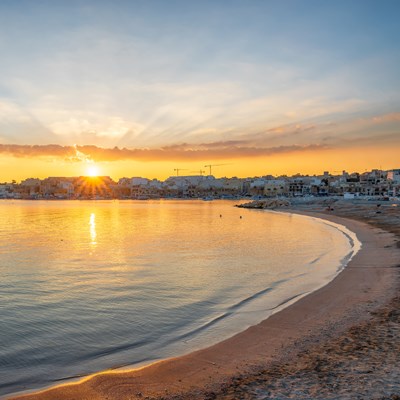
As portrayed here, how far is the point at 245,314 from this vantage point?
11953 millimetres

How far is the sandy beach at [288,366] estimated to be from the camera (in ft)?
21.1

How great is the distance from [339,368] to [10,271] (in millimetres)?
17054

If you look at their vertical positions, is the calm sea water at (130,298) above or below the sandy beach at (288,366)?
below

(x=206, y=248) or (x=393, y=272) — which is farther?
(x=206, y=248)

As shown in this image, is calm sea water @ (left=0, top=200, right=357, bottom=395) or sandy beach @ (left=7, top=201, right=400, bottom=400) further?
calm sea water @ (left=0, top=200, right=357, bottom=395)

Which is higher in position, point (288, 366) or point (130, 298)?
point (288, 366)

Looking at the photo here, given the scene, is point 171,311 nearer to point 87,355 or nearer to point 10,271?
point 87,355

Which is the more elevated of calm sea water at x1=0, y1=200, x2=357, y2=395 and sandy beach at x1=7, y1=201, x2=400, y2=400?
sandy beach at x1=7, y1=201, x2=400, y2=400

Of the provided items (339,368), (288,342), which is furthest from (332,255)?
(339,368)

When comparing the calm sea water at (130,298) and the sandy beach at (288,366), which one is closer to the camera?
the sandy beach at (288,366)

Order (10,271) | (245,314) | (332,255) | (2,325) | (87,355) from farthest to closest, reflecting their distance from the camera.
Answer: (332,255)
(10,271)
(245,314)
(2,325)
(87,355)

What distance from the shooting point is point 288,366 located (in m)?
7.48

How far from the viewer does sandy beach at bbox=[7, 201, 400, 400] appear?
6.42 m

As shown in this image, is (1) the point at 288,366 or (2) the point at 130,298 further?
(2) the point at 130,298
